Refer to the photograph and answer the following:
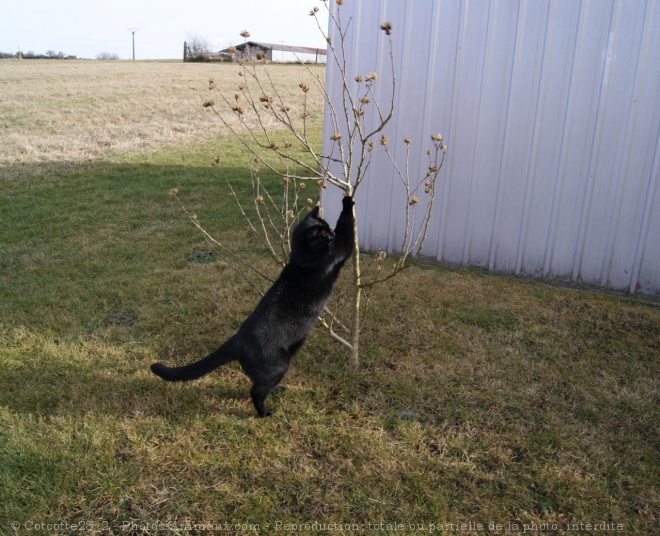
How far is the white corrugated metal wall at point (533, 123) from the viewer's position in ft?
15.0

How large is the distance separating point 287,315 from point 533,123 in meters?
3.44

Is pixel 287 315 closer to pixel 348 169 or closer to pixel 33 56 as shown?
pixel 348 169

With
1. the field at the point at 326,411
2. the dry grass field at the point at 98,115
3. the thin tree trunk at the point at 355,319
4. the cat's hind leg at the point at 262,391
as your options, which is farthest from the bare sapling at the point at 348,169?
the dry grass field at the point at 98,115

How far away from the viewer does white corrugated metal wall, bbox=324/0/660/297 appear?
4.56 meters

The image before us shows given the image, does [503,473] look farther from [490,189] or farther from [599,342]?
[490,189]

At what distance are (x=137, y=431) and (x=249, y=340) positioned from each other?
0.86m

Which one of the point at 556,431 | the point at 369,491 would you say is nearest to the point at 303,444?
the point at 369,491

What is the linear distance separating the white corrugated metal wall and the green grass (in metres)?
0.47

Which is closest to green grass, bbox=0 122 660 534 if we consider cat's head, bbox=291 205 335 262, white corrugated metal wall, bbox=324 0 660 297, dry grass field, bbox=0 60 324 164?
white corrugated metal wall, bbox=324 0 660 297

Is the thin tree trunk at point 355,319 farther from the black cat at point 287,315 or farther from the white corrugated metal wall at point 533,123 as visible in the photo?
the white corrugated metal wall at point 533,123

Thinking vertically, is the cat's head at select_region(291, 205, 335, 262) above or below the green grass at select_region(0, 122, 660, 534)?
above

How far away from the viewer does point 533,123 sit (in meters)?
4.95

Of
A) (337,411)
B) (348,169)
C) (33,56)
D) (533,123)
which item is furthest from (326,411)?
(33,56)

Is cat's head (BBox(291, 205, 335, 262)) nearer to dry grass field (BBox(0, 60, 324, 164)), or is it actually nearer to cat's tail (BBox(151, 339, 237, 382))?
cat's tail (BBox(151, 339, 237, 382))
